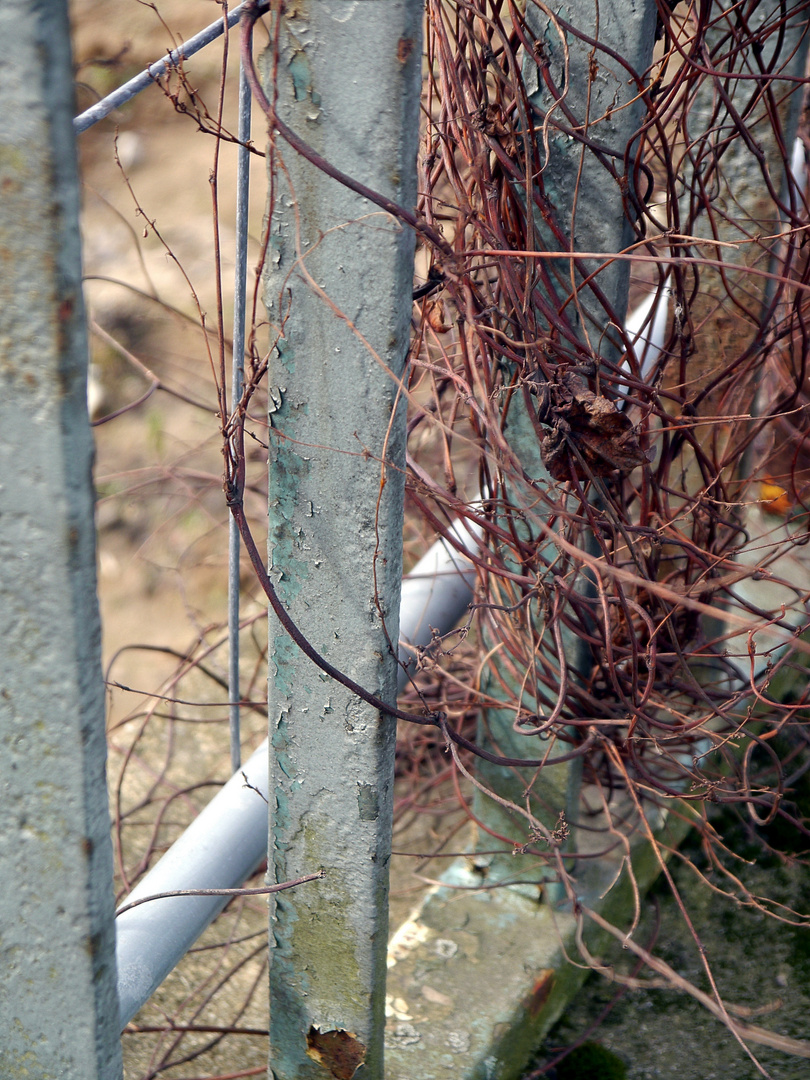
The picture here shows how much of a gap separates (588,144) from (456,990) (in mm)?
1324

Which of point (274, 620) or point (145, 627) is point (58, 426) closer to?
point (274, 620)

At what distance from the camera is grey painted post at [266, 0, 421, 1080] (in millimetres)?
872

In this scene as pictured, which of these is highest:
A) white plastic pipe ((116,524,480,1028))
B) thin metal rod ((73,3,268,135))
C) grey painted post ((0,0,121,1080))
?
thin metal rod ((73,3,268,135))

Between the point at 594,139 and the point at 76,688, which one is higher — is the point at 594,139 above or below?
above

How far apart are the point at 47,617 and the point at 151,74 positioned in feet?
1.92

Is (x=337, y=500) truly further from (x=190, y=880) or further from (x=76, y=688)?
(x=190, y=880)

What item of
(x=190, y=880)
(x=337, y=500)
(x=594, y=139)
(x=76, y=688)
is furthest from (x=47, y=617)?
(x=594, y=139)

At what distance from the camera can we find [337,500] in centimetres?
101

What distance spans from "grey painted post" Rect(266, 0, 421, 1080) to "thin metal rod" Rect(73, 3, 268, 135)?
5.6 inches

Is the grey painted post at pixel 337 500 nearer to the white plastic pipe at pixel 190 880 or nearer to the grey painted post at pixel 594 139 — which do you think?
Result: the white plastic pipe at pixel 190 880

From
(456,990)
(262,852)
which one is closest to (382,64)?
(262,852)

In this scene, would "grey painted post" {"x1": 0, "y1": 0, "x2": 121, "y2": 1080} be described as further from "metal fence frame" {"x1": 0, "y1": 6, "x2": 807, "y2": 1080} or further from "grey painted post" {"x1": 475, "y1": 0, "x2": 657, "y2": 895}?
"grey painted post" {"x1": 475, "y1": 0, "x2": 657, "y2": 895}

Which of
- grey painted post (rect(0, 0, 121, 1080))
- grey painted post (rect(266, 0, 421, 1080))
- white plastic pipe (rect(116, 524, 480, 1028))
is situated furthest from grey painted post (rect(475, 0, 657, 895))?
grey painted post (rect(0, 0, 121, 1080))

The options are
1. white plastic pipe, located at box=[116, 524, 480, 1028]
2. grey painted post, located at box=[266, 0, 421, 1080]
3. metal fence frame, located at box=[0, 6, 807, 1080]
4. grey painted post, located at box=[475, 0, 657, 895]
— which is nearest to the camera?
metal fence frame, located at box=[0, 6, 807, 1080]
